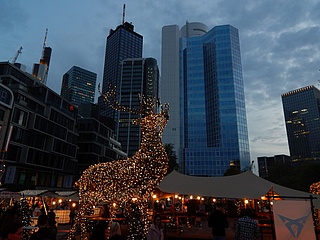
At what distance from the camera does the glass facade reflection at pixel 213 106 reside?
2926 inches

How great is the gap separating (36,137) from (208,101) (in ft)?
189

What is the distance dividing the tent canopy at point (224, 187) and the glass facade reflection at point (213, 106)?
65732 millimetres

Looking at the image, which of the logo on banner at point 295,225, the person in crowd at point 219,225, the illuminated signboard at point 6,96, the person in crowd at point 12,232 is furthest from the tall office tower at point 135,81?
the person in crowd at point 12,232

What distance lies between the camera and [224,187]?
9.21 meters

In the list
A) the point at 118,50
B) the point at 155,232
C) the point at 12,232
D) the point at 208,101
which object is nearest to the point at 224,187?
the point at 155,232

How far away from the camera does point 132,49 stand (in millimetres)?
186625

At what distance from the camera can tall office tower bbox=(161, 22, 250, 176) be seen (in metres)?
74.6

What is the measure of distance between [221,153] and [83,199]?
6916cm

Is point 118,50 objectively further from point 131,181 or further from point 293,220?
point 293,220

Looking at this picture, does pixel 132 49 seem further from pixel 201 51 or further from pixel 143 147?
pixel 143 147

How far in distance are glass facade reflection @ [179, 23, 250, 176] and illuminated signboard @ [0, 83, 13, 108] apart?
54.5m

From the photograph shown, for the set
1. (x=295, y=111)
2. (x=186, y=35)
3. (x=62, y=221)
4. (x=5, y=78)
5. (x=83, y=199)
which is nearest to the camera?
(x=83, y=199)

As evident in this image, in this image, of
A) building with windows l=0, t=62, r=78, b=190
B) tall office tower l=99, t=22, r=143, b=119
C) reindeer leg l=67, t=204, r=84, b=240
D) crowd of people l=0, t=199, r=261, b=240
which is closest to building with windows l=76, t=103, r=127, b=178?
building with windows l=0, t=62, r=78, b=190

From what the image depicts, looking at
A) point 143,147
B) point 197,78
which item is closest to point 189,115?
point 197,78
